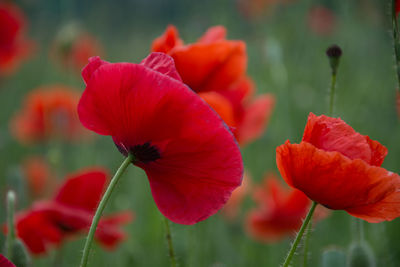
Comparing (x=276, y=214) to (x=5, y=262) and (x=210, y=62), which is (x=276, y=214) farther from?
(x=5, y=262)

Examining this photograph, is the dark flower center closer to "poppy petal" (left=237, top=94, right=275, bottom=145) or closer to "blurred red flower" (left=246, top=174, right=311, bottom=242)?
"poppy petal" (left=237, top=94, right=275, bottom=145)

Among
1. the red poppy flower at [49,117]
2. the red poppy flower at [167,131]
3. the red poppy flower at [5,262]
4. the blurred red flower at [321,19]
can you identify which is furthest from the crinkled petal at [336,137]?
the blurred red flower at [321,19]

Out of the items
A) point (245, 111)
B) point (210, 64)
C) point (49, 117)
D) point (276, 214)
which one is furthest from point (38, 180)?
point (210, 64)

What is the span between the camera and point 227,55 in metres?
0.81

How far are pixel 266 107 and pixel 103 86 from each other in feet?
2.21

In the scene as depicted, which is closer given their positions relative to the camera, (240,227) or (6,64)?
(240,227)

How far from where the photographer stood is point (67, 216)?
85 centimetres

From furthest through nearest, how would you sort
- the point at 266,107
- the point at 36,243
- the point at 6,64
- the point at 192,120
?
1. the point at 6,64
2. the point at 266,107
3. the point at 36,243
4. the point at 192,120

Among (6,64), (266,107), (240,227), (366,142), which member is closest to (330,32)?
(240,227)

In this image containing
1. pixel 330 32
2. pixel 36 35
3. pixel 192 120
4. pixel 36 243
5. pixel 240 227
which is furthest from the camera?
pixel 36 35

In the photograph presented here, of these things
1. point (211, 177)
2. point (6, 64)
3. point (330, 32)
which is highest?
point (330, 32)

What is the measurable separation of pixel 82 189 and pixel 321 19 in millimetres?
3444

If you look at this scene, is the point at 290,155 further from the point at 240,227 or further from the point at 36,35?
the point at 36,35

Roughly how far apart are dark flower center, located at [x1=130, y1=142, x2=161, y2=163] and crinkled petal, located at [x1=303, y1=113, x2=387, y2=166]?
7.0 inches
